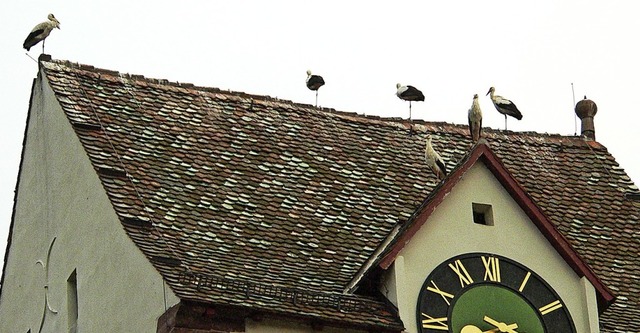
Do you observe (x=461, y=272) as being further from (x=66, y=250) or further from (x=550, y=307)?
(x=66, y=250)

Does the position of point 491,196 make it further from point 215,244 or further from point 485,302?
point 215,244

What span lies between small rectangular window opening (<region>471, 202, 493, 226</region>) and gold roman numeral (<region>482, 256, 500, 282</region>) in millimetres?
866

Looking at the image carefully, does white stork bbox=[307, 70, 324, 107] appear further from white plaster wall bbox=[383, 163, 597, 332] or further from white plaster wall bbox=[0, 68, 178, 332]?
white plaster wall bbox=[383, 163, 597, 332]

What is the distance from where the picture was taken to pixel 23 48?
42.8 metres

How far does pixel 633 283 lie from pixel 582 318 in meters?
3.15

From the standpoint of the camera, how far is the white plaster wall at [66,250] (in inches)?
1385

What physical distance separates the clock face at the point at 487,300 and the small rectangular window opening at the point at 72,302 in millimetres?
6422

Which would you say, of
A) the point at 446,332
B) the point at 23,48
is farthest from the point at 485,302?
the point at 23,48

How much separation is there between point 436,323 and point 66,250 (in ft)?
24.9

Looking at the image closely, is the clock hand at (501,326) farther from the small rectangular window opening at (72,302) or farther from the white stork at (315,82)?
the white stork at (315,82)

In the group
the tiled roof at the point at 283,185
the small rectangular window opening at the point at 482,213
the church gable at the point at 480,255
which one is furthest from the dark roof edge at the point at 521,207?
the tiled roof at the point at 283,185

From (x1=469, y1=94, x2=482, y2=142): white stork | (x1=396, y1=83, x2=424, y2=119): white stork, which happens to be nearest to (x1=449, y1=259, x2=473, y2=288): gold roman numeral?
(x1=469, y1=94, x2=482, y2=142): white stork

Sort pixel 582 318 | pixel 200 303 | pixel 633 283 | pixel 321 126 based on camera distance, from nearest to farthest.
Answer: pixel 200 303
pixel 582 318
pixel 633 283
pixel 321 126

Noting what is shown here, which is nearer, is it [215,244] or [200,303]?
[200,303]
